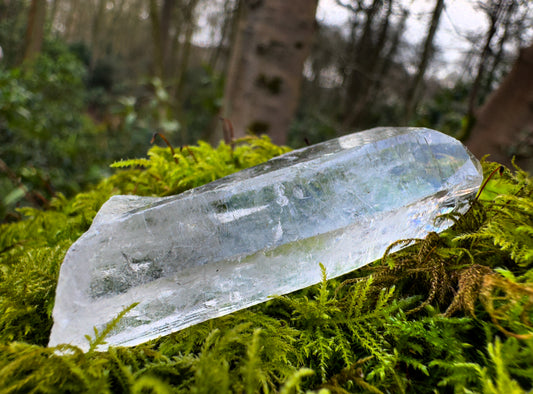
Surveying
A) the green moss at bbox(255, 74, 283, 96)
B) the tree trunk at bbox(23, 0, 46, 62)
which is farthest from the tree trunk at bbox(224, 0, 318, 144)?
the tree trunk at bbox(23, 0, 46, 62)

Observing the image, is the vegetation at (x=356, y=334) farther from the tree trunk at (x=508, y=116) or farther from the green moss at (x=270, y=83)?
the tree trunk at (x=508, y=116)

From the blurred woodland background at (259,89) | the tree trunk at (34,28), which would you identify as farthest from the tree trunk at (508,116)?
the tree trunk at (34,28)

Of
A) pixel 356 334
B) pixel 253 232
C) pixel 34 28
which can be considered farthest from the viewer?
pixel 34 28

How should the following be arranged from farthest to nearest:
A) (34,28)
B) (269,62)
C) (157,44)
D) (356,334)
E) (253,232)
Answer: (34,28), (157,44), (269,62), (253,232), (356,334)

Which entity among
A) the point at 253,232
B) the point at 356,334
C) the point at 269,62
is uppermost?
the point at 269,62

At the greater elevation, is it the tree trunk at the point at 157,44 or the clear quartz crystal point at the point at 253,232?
the tree trunk at the point at 157,44

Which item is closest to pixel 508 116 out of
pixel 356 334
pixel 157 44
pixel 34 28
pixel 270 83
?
pixel 270 83

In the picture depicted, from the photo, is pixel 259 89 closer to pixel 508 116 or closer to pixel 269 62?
pixel 269 62

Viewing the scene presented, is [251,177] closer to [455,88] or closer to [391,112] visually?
[455,88]
